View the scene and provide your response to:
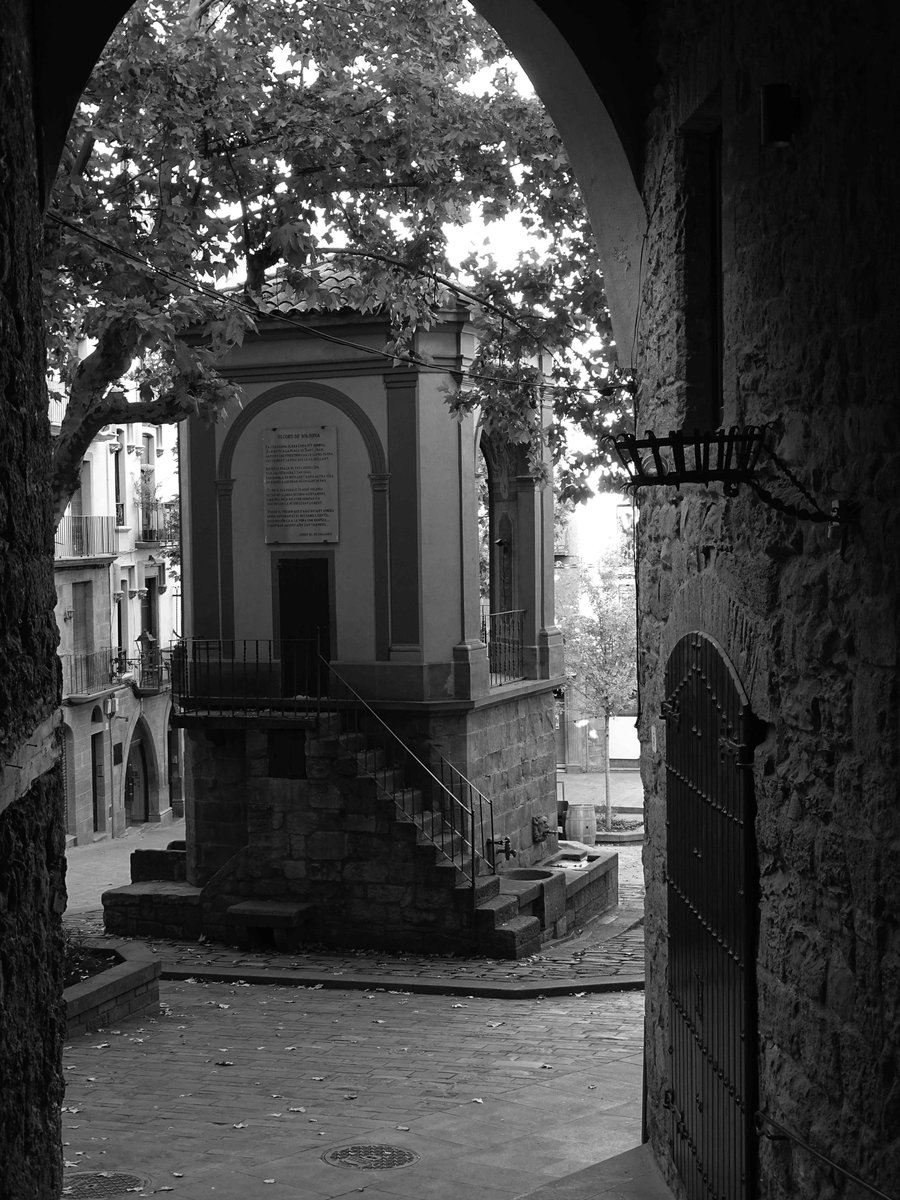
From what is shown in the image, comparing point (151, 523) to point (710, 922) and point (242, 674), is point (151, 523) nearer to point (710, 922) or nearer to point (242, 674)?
point (242, 674)

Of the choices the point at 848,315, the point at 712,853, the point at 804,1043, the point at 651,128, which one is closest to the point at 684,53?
the point at 651,128

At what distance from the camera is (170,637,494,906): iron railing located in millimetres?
15945

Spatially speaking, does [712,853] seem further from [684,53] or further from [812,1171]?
[684,53]

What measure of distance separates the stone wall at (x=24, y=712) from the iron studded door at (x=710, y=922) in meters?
2.20

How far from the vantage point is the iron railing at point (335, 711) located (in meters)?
15.9

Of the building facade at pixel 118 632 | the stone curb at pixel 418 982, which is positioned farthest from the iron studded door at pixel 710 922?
the building facade at pixel 118 632

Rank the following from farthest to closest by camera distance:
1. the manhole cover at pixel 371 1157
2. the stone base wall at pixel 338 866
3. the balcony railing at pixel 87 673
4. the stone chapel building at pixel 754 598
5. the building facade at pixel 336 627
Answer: the balcony railing at pixel 87 673
the building facade at pixel 336 627
the stone base wall at pixel 338 866
the manhole cover at pixel 371 1157
the stone chapel building at pixel 754 598

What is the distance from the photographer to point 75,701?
3133 cm

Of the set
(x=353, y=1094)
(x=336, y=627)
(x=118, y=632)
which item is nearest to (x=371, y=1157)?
(x=353, y=1094)

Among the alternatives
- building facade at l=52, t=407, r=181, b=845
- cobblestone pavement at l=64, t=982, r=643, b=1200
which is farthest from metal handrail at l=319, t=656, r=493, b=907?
building facade at l=52, t=407, r=181, b=845

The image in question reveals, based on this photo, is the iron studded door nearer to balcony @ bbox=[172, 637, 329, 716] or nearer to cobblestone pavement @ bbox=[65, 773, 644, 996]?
cobblestone pavement @ bbox=[65, 773, 644, 996]

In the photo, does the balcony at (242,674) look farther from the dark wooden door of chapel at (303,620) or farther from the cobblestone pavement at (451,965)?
the cobblestone pavement at (451,965)

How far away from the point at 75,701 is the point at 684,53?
90.7 ft

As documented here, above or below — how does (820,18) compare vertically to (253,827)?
above
